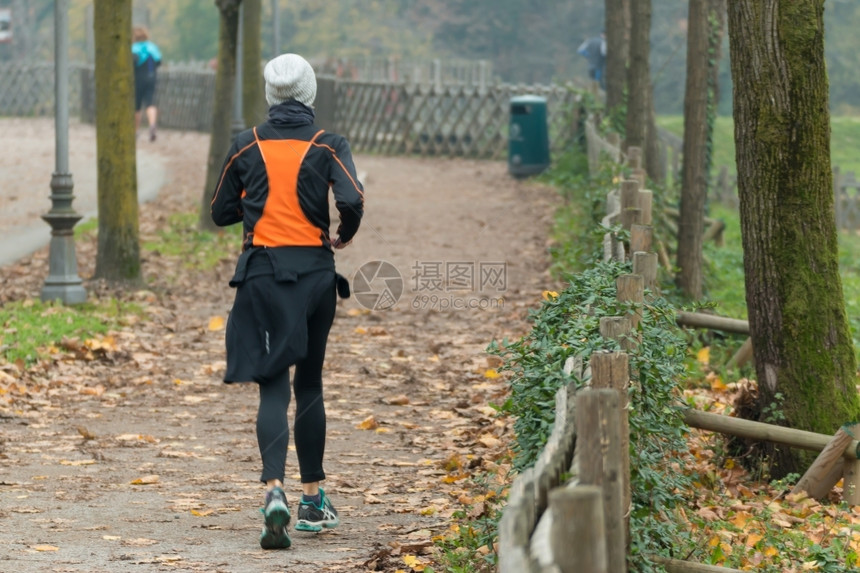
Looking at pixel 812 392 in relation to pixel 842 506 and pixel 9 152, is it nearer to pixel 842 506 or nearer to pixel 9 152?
pixel 842 506

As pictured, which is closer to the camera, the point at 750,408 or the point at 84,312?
the point at 750,408

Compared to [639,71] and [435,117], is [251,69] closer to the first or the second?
[639,71]

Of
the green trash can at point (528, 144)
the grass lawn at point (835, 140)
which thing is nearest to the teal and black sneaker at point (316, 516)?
the green trash can at point (528, 144)

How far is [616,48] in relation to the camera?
19.6 m

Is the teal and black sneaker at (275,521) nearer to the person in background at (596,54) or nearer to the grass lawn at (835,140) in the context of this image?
the person in background at (596,54)

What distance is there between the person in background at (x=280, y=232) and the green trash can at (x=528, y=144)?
1842 cm

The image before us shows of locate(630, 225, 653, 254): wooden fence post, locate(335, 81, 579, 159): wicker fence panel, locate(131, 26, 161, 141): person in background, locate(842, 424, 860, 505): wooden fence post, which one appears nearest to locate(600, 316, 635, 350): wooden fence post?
locate(842, 424, 860, 505): wooden fence post

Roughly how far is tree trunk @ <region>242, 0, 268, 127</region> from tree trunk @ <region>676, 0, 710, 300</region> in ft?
22.7

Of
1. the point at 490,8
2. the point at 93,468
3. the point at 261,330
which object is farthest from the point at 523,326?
the point at 490,8

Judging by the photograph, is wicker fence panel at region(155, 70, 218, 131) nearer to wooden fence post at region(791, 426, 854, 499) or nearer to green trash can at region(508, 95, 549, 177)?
green trash can at region(508, 95, 549, 177)

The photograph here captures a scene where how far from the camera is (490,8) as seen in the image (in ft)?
159

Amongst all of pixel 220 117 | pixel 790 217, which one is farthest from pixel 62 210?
pixel 790 217

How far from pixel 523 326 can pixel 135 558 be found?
6281 millimetres

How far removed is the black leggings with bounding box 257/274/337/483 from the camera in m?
5.79
